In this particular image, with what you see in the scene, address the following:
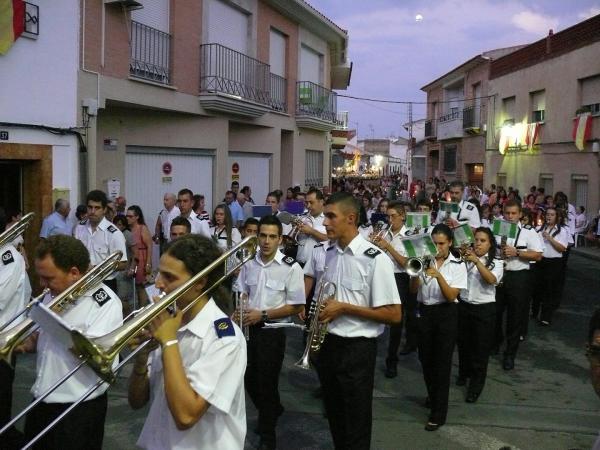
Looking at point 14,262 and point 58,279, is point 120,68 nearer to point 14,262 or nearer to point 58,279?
point 14,262

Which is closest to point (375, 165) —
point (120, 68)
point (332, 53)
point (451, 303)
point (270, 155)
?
point (332, 53)

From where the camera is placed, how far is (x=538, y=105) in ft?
74.9

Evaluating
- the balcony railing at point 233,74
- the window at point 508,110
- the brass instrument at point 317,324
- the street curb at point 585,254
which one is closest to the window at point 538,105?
the window at point 508,110

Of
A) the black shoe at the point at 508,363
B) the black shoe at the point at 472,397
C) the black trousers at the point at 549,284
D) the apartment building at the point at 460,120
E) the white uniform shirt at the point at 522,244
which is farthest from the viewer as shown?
the apartment building at the point at 460,120

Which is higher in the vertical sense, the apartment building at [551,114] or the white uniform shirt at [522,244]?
the apartment building at [551,114]

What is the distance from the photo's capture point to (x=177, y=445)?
2492 millimetres

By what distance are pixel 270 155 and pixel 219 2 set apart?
16.1 feet

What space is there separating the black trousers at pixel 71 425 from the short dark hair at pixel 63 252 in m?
0.71

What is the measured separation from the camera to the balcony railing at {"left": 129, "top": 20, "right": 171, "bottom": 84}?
11.3 meters

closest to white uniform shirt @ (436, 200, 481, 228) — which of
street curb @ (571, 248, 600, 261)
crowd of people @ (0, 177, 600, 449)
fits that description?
crowd of people @ (0, 177, 600, 449)

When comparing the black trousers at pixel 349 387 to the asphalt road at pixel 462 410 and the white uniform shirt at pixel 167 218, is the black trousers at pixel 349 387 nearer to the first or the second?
the asphalt road at pixel 462 410

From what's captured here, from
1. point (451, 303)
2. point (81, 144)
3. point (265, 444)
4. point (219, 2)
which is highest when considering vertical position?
point (219, 2)

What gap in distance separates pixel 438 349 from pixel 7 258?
348cm

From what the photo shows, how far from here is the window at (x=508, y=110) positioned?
25.2 m
